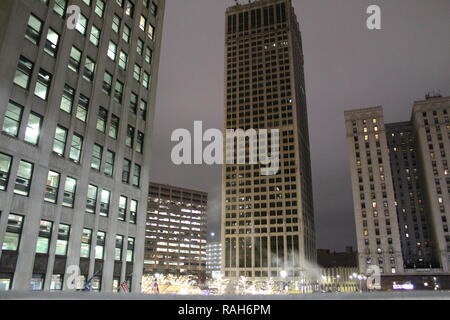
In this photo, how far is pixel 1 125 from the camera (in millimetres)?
23078

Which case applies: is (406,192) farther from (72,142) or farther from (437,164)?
(72,142)

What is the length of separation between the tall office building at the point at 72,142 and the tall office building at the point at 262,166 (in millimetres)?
132546

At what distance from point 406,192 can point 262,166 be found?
68247 millimetres

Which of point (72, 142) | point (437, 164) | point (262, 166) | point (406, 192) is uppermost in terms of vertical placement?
point (262, 166)

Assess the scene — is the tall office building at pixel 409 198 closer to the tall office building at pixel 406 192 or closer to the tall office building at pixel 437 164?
the tall office building at pixel 406 192

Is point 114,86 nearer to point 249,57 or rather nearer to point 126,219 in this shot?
point 126,219

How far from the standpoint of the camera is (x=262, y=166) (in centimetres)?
17338

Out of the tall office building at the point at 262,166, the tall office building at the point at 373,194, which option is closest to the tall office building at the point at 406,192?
the tall office building at the point at 373,194

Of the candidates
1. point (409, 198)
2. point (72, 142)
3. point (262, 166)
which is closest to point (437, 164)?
point (409, 198)

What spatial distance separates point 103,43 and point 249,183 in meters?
143

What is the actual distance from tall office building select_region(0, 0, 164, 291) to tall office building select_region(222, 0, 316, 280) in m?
133

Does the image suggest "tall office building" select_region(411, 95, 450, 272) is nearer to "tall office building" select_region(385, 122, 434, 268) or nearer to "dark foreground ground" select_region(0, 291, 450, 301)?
"tall office building" select_region(385, 122, 434, 268)

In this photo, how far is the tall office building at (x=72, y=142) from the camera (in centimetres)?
2406

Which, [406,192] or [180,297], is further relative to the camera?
[406,192]
